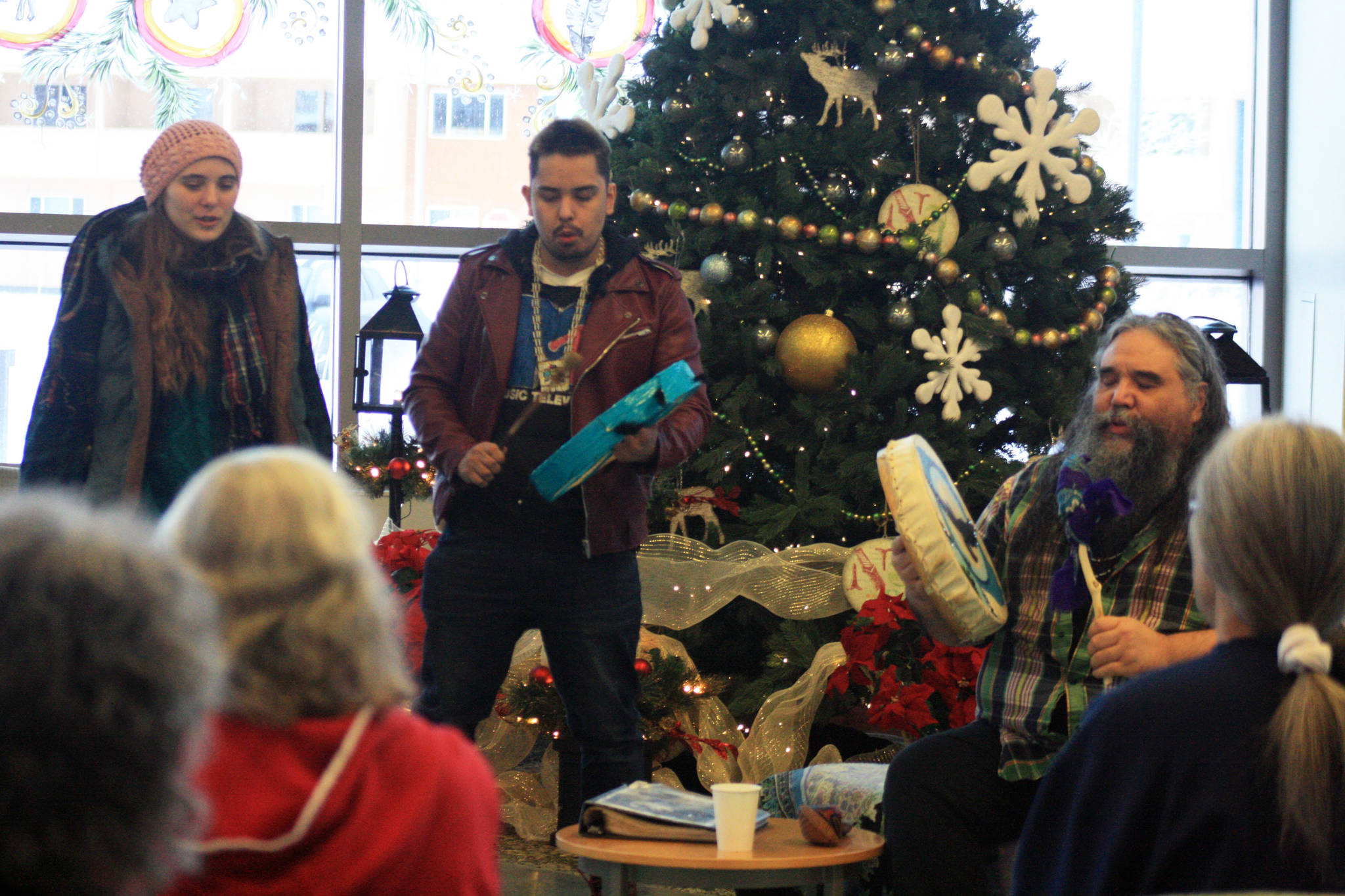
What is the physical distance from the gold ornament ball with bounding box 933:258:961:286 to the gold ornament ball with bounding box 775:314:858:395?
36 cm

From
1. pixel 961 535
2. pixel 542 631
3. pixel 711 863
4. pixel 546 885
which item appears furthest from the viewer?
pixel 546 885

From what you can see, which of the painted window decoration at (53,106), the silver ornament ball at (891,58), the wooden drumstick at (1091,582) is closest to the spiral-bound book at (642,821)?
the wooden drumstick at (1091,582)

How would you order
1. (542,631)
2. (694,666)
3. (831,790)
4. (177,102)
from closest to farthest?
(542,631) → (831,790) → (694,666) → (177,102)

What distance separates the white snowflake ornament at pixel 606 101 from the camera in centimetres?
482

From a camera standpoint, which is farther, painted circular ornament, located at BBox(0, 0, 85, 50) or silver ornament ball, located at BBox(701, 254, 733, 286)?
painted circular ornament, located at BBox(0, 0, 85, 50)

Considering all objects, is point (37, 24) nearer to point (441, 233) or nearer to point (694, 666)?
point (441, 233)

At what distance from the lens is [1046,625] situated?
261 centimetres

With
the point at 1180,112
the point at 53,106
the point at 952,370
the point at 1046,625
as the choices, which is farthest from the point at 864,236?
the point at 53,106

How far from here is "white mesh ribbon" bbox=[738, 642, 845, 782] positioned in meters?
4.02

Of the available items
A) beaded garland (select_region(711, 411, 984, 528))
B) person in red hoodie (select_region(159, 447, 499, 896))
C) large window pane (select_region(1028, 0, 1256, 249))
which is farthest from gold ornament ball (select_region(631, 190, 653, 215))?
person in red hoodie (select_region(159, 447, 499, 896))

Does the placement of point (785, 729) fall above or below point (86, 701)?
below

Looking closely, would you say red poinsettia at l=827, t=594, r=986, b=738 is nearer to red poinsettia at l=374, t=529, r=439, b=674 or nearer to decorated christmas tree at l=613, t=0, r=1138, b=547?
decorated christmas tree at l=613, t=0, r=1138, b=547

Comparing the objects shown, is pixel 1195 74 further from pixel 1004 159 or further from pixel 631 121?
pixel 631 121

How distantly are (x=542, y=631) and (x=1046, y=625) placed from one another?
1.03 m
